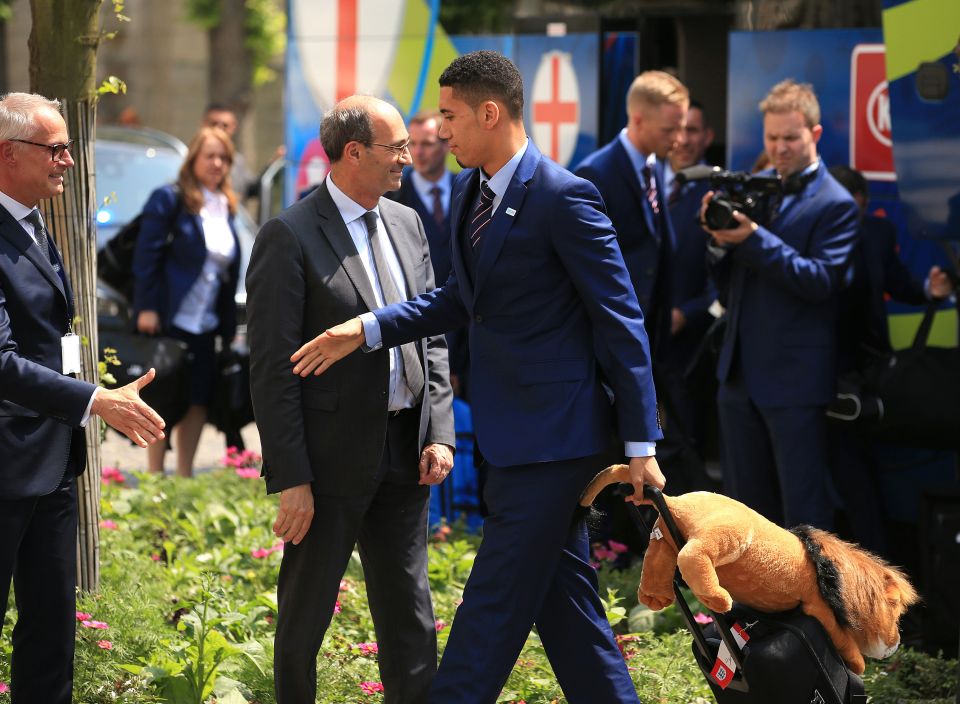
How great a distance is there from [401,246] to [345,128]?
432 mm

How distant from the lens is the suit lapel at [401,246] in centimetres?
438

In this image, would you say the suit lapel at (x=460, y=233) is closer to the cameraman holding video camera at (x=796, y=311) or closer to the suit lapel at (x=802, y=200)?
the cameraman holding video camera at (x=796, y=311)

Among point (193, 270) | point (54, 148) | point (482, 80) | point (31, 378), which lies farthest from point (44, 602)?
point (193, 270)

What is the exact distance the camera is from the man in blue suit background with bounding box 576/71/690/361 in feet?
20.4

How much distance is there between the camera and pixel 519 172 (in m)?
3.98

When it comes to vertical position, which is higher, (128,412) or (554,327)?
(554,327)

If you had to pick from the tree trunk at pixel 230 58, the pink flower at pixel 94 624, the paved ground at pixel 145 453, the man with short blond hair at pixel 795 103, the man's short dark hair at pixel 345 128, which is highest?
the tree trunk at pixel 230 58

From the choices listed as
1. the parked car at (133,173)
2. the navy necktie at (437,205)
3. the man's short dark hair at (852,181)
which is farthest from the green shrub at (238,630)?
the parked car at (133,173)

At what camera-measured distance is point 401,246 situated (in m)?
4.40

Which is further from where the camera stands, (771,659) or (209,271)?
(209,271)

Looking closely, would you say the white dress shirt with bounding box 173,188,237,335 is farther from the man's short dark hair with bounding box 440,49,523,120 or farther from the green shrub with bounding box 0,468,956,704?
the man's short dark hair with bounding box 440,49,523,120

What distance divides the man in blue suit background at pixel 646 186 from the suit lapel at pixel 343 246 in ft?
7.10

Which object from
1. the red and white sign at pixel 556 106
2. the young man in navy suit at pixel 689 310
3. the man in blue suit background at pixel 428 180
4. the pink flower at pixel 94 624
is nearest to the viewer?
the pink flower at pixel 94 624

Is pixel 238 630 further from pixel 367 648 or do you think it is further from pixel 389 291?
pixel 389 291
